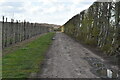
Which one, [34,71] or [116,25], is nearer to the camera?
[34,71]

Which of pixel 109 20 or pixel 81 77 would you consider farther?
pixel 109 20

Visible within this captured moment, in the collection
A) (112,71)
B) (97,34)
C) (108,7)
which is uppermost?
(108,7)

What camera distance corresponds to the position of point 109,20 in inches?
770

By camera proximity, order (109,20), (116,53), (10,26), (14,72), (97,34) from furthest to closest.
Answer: (10,26), (97,34), (109,20), (116,53), (14,72)

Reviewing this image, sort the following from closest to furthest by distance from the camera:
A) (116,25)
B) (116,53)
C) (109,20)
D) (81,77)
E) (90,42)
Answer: (81,77)
(116,53)
(116,25)
(109,20)
(90,42)

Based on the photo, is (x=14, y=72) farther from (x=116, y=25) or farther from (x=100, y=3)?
(x=100, y=3)

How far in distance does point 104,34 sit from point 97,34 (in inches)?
94.7

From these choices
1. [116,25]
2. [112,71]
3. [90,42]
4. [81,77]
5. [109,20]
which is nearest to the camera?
[81,77]

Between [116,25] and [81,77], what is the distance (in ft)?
29.4

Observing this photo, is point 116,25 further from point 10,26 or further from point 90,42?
point 10,26

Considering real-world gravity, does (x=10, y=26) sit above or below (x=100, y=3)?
below

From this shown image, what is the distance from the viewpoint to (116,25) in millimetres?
16422

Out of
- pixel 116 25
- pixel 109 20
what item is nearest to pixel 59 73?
pixel 116 25

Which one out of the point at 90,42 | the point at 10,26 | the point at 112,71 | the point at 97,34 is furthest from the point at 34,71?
the point at 10,26
